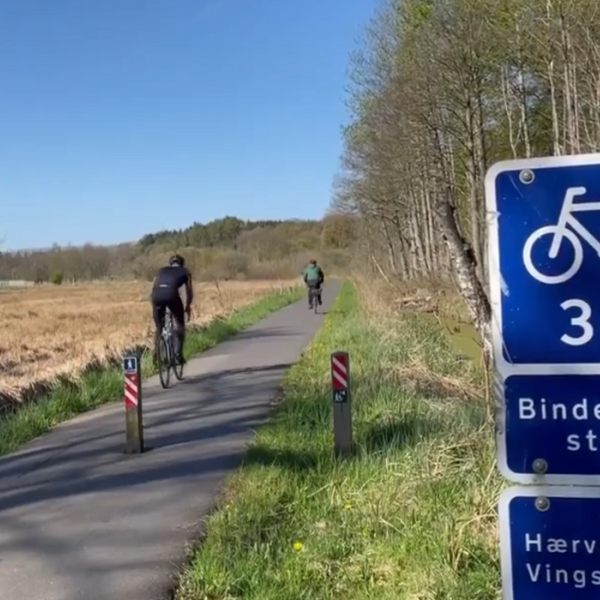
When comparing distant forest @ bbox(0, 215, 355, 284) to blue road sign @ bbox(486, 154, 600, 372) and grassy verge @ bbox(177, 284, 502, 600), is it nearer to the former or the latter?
grassy verge @ bbox(177, 284, 502, 600)

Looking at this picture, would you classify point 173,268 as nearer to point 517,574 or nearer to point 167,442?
point 167,442

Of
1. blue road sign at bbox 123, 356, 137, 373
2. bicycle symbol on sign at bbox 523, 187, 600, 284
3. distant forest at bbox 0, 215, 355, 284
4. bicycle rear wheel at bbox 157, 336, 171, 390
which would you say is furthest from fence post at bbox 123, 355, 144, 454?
distant forest at bbox 0, 215, 355, 284

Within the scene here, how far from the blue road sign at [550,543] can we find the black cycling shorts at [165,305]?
10591 mm

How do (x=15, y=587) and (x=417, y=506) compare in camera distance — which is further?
(x=417, y=506)

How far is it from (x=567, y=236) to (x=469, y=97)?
980 inches

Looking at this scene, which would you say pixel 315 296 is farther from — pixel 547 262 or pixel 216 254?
pixel 216 254

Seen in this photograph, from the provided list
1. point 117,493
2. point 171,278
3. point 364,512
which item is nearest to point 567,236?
point 364,512

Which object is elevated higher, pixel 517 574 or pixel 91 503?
pixel 517 574

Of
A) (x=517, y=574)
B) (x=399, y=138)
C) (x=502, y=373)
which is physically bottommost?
(x=517, y=574)

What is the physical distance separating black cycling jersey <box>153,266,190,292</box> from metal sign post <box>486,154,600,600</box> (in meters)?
10.5

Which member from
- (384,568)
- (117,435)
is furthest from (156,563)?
(117,435)

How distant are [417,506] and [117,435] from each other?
4.42m

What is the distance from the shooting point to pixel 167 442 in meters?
8.16

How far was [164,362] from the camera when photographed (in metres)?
12.0
